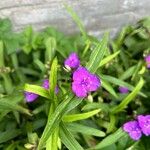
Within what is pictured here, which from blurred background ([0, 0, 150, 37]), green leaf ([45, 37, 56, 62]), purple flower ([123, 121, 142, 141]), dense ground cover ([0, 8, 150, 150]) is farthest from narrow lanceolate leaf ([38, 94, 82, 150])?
blurred background ([0, 0, 150, 37])

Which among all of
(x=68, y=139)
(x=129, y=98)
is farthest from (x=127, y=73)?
(x=68, y=139)

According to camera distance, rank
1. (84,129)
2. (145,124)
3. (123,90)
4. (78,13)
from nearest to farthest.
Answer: (84,129) < (145,124) < (123,90) < (78,13)

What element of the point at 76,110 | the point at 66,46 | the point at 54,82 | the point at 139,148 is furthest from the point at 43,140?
the point at 66,46

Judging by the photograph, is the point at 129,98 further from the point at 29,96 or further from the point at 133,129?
the point at 29,96

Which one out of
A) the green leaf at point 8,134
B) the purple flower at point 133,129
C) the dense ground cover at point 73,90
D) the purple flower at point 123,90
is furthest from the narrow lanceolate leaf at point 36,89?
the purple flower at point 123,90

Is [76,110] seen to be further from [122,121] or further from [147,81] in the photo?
[147,81]

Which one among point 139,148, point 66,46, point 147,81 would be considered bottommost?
point 139,148

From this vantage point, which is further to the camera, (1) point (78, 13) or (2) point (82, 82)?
(1) point (78, 13)
